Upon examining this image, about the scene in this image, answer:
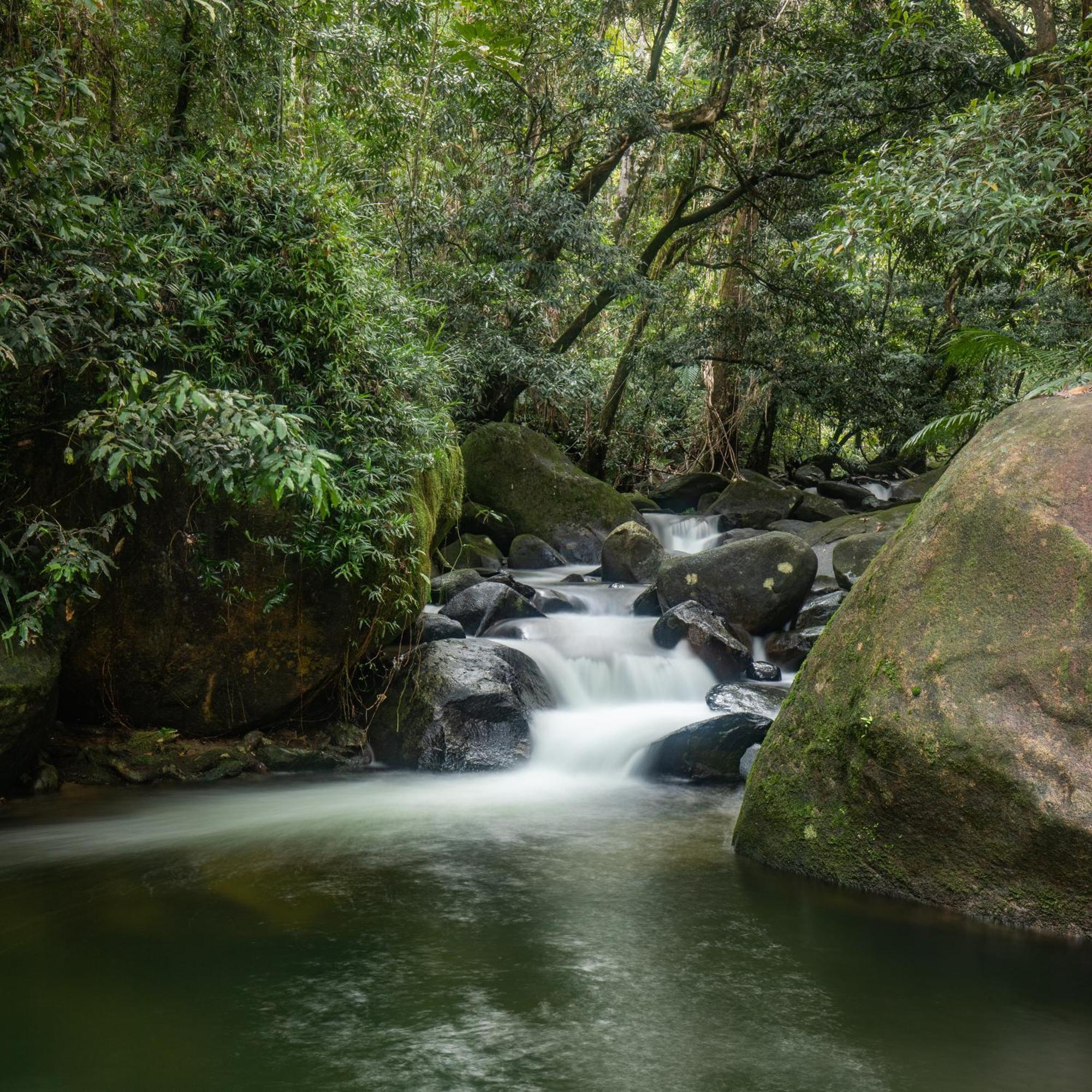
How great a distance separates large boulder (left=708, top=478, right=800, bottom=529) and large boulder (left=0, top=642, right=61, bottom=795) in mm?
11723

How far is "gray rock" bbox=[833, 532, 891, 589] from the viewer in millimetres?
10664

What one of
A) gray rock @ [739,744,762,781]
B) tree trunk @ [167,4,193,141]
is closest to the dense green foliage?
tree trunk @ [167,4,193,141]

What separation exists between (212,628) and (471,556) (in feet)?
18.9

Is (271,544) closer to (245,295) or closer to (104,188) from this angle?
(245,295)

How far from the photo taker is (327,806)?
6367mm

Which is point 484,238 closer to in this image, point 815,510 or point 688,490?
point 688,490

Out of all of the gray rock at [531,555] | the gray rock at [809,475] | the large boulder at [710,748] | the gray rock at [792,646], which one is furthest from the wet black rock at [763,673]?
the gray rock at [809,475]

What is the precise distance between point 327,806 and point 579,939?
2.71 meters

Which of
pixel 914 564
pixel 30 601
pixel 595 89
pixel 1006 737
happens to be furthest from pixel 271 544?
pixel 595 89

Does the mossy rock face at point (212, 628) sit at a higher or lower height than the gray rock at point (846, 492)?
lower

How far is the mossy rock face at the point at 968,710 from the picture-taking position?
3990 mm

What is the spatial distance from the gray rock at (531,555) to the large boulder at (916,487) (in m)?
6.89

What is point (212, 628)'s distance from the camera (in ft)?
23.1

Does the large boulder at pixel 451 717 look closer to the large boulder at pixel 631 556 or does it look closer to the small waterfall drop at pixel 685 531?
the large boulder at pixel 631 556
